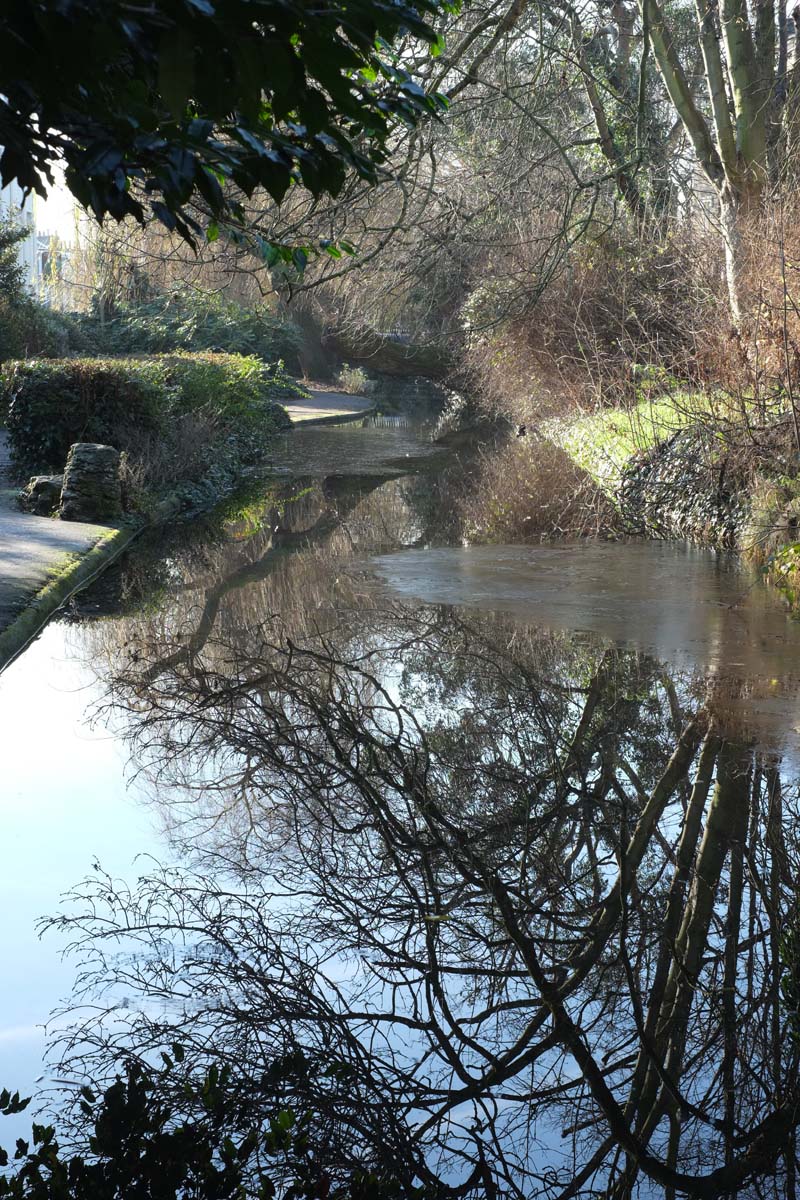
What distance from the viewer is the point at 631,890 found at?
476cm

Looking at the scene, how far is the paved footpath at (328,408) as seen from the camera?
33.6m

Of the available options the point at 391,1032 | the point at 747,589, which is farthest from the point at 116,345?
the point at 391,1032

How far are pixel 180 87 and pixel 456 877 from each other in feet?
11.6

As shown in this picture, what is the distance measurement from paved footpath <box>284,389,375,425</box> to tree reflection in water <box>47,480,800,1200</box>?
25797mm

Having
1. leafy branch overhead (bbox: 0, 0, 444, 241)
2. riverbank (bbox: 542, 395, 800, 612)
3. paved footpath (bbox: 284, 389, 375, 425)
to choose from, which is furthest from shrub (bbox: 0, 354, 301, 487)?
paved footpath (bbox: 284, 389, 375, 425)

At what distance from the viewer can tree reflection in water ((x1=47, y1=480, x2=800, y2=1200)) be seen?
323 cm

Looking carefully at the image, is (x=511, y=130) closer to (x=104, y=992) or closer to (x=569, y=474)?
(x=569, y=474)

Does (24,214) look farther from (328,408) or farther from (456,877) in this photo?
(456,877)

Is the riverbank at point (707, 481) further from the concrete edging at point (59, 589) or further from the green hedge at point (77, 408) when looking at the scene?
the green hedge at point (77, 408)

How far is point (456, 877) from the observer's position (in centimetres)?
486

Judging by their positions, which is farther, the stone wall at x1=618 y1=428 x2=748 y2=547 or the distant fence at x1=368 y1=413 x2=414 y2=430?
the distant fence at x1=368 y1=413 x2=414 y2=430

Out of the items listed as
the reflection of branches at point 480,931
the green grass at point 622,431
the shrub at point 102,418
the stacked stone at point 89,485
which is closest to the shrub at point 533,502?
the green grass at point 622,431

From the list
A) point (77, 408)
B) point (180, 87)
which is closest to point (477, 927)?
point (180, 87)

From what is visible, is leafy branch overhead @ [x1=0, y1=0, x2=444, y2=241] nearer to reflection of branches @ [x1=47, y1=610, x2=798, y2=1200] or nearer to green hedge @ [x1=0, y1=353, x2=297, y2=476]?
reflection of branches @ [x1=47, y1=610, x2=798, y2=1200]
